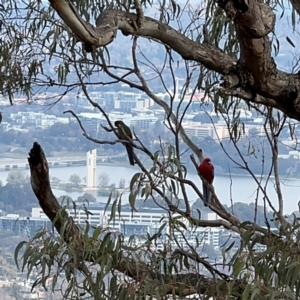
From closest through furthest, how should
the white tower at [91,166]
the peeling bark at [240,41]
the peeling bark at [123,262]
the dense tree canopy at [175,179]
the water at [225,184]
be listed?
the peeling bark at [240,41] < the dense tree canopy at [175,179] < the peeling bark at [123,262] < the water at [225,184] < the white tower at [91,166]

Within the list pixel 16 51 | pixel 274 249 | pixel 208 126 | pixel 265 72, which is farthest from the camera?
pixel 208 126

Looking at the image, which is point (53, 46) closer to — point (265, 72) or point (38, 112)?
point (38, 112)

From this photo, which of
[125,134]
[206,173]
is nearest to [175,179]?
[206,173]

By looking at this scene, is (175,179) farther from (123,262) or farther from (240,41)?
(240,41)

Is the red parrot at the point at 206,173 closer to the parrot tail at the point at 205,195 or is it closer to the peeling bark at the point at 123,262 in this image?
the parrot tail at the point at 205,195

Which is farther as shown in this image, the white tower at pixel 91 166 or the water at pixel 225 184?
the white tower at pixel 91 166

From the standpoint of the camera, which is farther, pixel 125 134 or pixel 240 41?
pixel 125 134

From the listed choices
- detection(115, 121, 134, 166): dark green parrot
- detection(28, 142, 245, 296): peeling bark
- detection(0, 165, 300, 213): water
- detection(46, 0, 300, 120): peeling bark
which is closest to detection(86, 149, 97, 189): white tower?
detection(0, 165, 300, 213): water

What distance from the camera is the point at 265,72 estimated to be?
1.49 metres

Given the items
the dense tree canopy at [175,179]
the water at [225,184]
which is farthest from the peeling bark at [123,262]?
the water at [225,184]

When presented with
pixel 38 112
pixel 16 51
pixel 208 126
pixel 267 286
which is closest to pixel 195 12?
pixel 208 126

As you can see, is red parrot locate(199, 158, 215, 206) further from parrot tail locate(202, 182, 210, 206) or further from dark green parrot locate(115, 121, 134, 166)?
dark green parrot locate(115, 121, 134, 166)

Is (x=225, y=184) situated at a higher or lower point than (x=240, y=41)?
lower

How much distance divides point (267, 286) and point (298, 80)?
445mm
